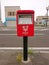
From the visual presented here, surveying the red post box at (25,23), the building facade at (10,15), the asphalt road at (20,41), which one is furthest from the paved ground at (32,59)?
the building facade at (10,15)

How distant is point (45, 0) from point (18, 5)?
11136 millimetres

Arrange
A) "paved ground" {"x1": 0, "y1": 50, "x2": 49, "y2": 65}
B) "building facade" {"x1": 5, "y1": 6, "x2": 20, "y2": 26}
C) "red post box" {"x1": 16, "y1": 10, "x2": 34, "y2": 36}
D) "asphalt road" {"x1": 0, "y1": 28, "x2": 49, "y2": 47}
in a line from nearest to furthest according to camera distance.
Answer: "red post box" {"x1": 16, "y1": 10, "x2": 34, "y2": 36}
"paved ground" {"x1": 0, "y1": 50, "x2": 49, "y2": 65}
"asphalt road" {"x1": 0, "y1": 28, "x2": 49, "y2": 47}
"building facade" {"x1": 5, "y1": 6, "x2": 20, "y2": 26}

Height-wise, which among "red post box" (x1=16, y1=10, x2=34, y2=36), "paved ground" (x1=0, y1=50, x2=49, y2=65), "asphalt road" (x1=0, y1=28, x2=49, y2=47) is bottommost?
"asphalt road" (x1=0, y1=28, x2=49, y2=47)

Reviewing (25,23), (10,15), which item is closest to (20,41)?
(25,23)

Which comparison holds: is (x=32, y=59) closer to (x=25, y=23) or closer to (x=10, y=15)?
(x=25, y=23)

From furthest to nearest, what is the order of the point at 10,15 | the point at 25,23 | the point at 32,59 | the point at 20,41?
the point at 10,15
the point at 20,41
the point at 32,59
the point at 25,23

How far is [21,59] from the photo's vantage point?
5.89 meters

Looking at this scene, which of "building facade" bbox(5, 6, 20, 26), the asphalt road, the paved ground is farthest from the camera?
"building facade" bbox(5, 6, 20, 26)

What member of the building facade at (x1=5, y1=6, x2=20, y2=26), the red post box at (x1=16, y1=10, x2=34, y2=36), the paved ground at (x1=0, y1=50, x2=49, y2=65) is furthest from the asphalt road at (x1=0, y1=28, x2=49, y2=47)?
the building facade at (x1=5, y1=6, x2=20, y2=26)

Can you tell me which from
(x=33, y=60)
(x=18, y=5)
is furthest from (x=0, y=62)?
(x=18, y=5)

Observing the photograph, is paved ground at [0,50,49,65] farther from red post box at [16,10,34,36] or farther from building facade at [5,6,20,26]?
building facade at [5,6,20,26]

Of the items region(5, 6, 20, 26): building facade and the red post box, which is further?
region(5, 6, 20, 26): building facade

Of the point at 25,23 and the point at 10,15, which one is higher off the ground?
the point at 10,15

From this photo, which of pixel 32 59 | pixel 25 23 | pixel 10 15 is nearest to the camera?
pixel 25 23
